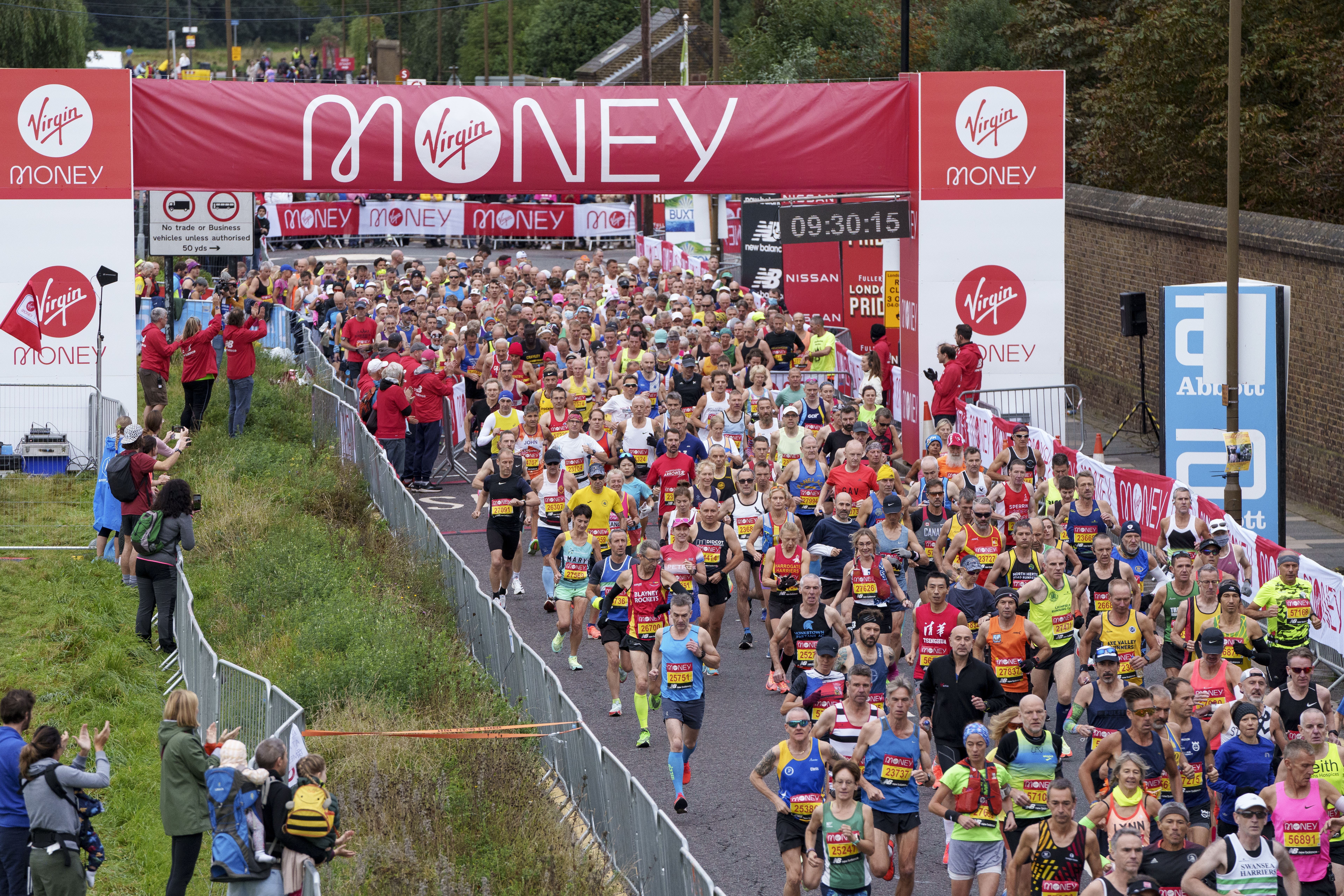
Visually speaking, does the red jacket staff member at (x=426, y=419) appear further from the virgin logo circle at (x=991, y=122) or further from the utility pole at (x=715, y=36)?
the utility pole at (x=715, y=36)

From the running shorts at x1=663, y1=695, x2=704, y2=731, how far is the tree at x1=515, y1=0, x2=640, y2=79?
77049 millimetres

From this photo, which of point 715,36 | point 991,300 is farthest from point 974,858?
point 715,36

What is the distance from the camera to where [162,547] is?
47.0ft

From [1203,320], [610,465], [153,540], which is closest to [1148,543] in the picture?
[1203,320]

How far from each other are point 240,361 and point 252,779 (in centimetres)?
1351

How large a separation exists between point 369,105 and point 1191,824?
14330 millimetres

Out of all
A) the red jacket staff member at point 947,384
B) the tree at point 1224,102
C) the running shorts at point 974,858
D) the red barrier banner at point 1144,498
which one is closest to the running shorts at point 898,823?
the running shorts at point 974,858

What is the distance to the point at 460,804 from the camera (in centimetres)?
1170

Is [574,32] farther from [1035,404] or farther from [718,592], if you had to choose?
[718,592]

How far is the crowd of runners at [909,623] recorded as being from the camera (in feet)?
32.1

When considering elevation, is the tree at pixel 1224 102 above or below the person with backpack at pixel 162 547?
above

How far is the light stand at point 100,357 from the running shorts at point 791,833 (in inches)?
484

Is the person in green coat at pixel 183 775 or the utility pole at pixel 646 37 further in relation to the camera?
the utility pole at pixel 646 37

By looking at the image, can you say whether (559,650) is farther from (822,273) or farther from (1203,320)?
(822,273)
